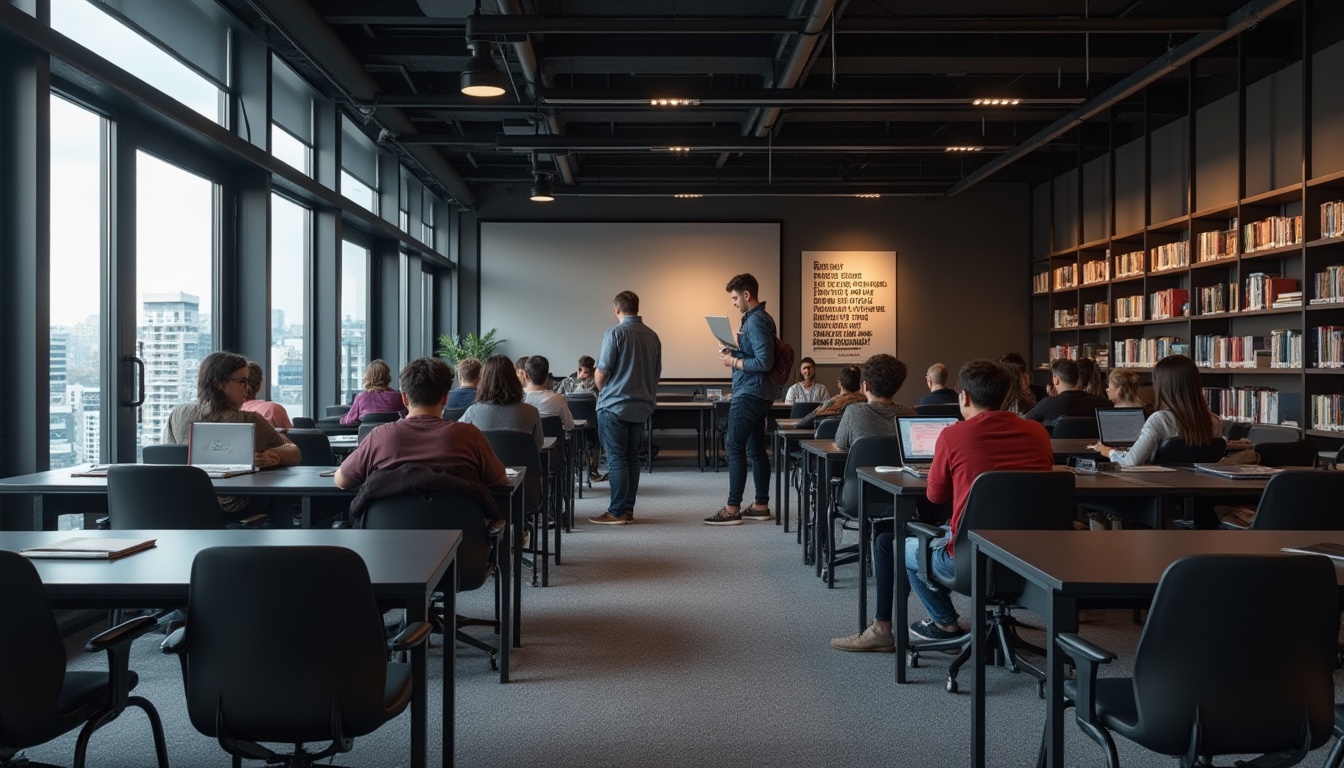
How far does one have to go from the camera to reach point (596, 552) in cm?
590

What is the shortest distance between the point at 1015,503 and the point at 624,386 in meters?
3.88

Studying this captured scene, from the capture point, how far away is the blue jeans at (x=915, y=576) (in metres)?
3.32

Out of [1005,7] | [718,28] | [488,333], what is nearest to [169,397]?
[718,28]

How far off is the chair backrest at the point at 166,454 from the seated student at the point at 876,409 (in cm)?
293

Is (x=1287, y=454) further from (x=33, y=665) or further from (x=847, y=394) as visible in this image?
(x=33, y=665)

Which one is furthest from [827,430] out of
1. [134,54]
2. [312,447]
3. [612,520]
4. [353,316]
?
[353,316]

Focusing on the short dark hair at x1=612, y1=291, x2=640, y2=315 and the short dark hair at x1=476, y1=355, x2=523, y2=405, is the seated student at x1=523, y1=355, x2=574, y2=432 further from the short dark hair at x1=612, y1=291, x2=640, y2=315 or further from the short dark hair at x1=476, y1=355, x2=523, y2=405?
the short dark hair at x1=476, y1=355, x2=523, y2=405

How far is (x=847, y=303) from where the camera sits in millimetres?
12383

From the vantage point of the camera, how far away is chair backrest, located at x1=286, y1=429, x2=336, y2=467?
4527 mm

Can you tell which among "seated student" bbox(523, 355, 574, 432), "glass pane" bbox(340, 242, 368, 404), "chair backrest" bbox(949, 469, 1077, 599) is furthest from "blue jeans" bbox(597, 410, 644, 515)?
"chair backrest" bbox(949, 469, 1077, 599)

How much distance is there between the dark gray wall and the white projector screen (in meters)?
0.15

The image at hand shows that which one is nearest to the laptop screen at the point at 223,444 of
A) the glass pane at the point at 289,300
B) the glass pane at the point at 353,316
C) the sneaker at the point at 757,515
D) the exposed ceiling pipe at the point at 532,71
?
the glass pane at the point at 289,300

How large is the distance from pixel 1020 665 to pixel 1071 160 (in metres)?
9.25

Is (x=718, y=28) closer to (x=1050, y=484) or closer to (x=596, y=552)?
(x=596, y=552)
